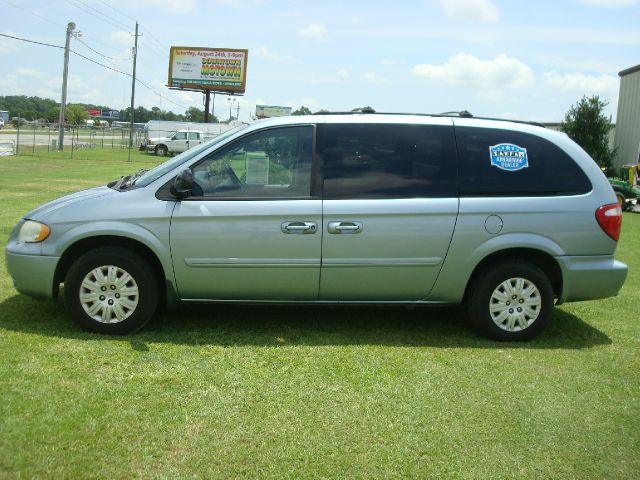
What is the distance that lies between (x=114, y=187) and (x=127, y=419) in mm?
2474

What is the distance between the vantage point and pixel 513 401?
4.32m

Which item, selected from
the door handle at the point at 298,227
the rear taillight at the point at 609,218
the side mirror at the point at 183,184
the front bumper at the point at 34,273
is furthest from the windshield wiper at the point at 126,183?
the rear taillight at the point at 609,218

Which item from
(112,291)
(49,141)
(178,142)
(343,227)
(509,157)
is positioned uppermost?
(178,142)

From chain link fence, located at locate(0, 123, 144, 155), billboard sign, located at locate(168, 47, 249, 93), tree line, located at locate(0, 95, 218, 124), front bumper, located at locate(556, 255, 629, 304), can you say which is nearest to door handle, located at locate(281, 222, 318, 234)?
front bumper, located at locate(556, 255, 629, 304)

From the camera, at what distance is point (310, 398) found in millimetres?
4188

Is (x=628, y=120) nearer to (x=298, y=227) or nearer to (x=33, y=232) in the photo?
(x=298, y=227)

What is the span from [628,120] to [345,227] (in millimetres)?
32924

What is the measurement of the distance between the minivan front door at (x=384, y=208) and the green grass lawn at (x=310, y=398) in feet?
1.75

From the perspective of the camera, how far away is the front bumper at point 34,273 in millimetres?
5254

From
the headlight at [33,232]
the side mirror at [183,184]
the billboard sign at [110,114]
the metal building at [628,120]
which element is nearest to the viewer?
the side mirror at [183,184]

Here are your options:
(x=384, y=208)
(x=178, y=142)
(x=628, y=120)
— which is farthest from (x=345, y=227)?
(x=178, y=142)

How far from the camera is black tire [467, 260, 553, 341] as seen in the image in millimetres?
5457

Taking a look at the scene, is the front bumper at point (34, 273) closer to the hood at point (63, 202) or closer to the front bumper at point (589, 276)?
the hood at point (63, 202)

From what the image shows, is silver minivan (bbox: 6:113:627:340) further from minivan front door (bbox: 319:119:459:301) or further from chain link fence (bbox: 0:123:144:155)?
chain link fence (bbox: 0:123:144:155)
